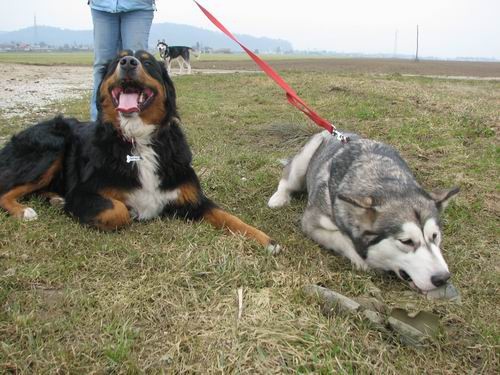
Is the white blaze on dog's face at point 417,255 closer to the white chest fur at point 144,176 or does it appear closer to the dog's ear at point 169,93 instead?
the white chest fur at point 144,176

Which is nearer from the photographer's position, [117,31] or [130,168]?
[130,168]

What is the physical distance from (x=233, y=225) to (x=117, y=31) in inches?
134

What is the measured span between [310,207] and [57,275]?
2.21 meters

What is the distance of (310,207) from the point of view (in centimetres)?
418

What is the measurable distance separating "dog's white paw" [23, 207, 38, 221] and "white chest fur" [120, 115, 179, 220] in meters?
0.80

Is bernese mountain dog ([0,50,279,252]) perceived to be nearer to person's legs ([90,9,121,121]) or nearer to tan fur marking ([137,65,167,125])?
tan fur marking ([137,65,167,125])

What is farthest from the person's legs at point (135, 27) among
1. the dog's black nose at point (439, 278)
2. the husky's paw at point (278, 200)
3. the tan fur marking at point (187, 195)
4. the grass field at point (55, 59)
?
the grass field at point (55, 59)

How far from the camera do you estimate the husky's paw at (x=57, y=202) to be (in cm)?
424

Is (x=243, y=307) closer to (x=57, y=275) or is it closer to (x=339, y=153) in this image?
(x=57, y=275)

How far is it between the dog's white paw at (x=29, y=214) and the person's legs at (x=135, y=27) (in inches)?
100

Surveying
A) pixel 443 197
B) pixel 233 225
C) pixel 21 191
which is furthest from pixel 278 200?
pixel 21 191

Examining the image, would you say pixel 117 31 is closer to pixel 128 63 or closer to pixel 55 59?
pixel 128 63

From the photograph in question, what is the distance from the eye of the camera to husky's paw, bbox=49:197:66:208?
4238 millimetres

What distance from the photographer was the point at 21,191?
167 inches
